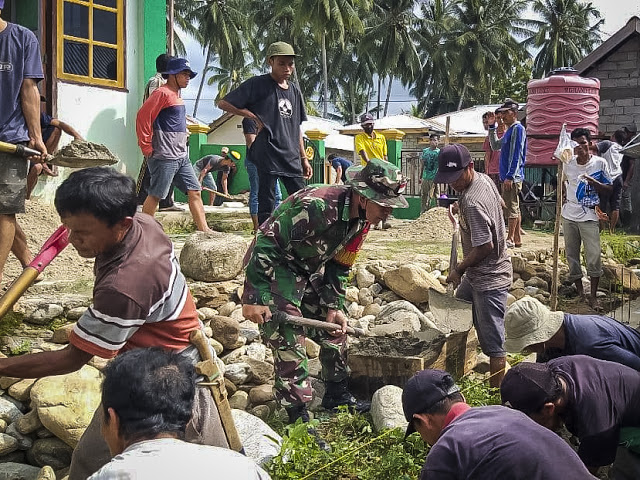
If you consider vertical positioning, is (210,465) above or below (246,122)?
below

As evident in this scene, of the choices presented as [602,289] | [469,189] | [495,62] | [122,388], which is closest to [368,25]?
[495,62]

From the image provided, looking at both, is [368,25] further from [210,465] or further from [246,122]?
[210,465]

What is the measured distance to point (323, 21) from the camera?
37.5m

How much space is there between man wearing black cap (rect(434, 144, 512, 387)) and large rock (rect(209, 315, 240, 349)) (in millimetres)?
1669

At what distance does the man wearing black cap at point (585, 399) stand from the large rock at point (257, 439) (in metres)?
1.31

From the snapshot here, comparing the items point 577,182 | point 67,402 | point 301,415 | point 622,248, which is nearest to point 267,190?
point 301,415

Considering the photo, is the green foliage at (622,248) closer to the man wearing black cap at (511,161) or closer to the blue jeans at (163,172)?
the man wearing black cap at (511,161)

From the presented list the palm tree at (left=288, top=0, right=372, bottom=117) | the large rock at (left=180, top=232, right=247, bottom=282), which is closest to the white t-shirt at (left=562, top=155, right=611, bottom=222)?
the large rock at (left=180, top=232, right=247, bottom=282)

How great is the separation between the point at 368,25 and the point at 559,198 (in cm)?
4144

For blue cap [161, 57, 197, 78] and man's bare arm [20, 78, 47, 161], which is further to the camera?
blue cap [161, 57, 197, 78]

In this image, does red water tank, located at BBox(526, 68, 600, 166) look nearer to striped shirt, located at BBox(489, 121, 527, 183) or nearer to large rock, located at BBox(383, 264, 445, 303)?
striped shirt, located at BBox(489, 121, 527, 183)

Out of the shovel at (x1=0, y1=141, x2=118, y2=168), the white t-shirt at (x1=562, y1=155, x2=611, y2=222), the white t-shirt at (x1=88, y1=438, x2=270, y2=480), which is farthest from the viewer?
the white t-shirt at (x1=562, y1=155, x2=611, y2=222)

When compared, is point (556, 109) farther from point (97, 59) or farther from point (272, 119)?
point (272, 119)

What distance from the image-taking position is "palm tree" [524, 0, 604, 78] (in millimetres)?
47219
